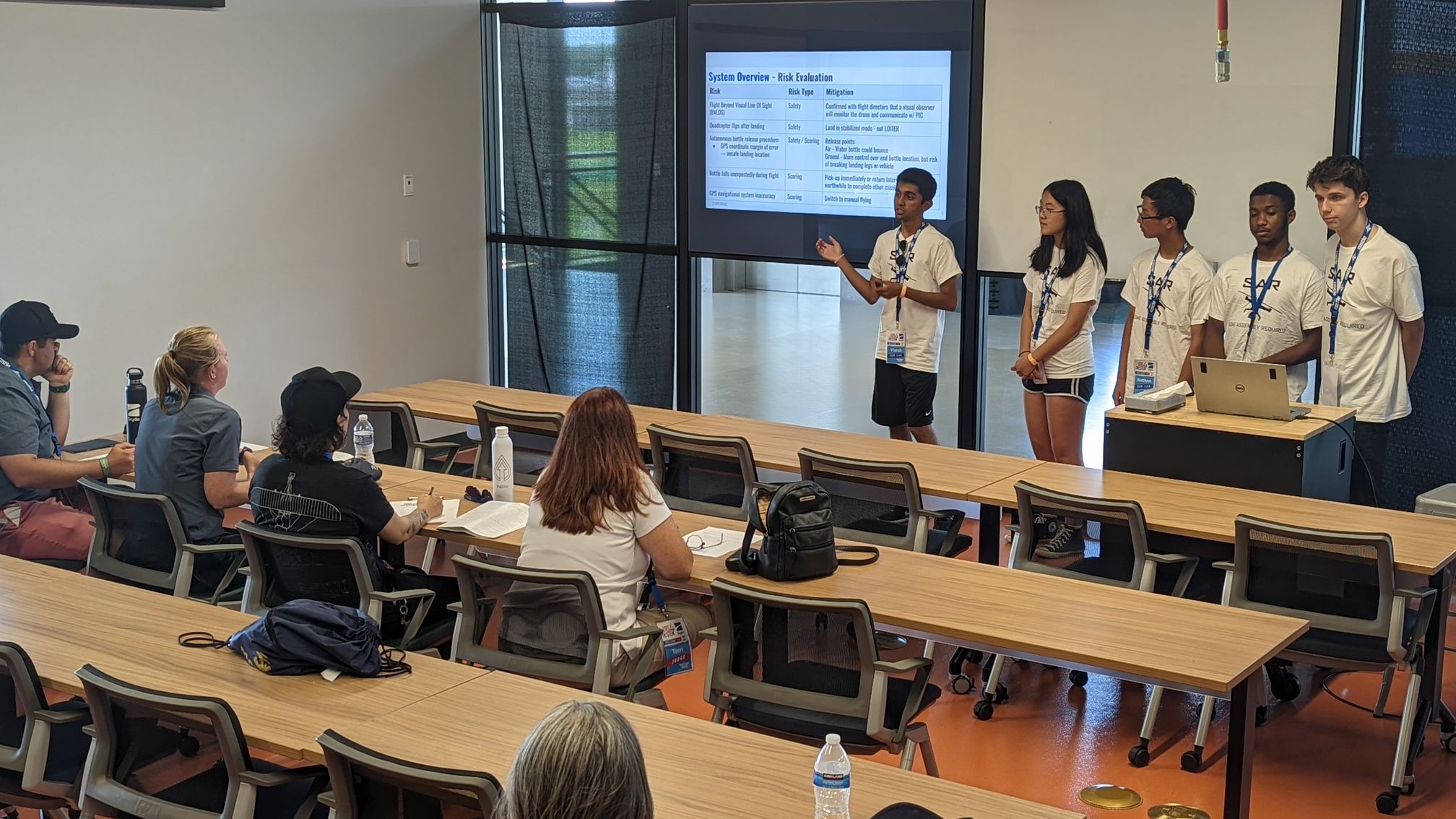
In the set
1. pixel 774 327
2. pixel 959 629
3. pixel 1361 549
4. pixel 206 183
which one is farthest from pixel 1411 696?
pixel 206 183

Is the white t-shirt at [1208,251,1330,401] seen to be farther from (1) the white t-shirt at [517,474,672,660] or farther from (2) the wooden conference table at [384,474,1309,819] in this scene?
(1) the white t-shirt at [517,474,672,660]

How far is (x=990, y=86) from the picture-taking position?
7.73 meters

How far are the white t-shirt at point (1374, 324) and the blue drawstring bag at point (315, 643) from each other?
4.54 m

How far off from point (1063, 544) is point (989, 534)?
53 cm

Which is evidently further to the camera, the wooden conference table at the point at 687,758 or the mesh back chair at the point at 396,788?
the wooden conference table at the point at 687,758


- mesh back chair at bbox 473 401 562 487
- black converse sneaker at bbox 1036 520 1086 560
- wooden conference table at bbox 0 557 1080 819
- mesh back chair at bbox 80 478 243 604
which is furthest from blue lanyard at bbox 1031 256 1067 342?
wooden conference table at bbox 0 557 1080 819

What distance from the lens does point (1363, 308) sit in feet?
20.6

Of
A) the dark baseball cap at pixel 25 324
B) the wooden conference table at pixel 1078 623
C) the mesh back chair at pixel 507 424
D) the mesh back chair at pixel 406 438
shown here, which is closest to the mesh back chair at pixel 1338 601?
the wooden conference table at pixel 1078 623

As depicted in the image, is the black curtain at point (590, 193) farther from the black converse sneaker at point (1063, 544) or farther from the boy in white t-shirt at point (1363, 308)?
the boy in white t-shirt at point (1363, 308)

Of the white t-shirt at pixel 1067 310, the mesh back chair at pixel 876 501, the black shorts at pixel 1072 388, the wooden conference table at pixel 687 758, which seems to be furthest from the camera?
the black shorts at pixel 1072 388

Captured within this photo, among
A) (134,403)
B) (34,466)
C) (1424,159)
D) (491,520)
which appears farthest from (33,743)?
(1424,159)

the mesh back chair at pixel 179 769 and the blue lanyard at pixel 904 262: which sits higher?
the blue lanyard at pixel 904 262

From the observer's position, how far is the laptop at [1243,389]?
558 centimetres

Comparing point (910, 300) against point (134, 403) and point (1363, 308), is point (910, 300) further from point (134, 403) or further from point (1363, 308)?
point (134, 403)
